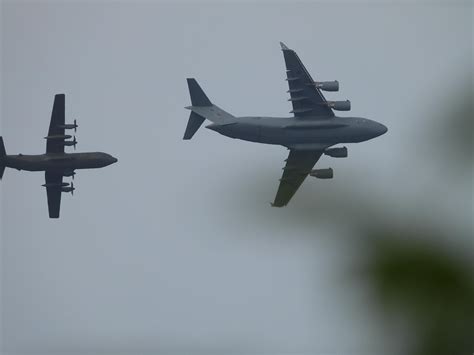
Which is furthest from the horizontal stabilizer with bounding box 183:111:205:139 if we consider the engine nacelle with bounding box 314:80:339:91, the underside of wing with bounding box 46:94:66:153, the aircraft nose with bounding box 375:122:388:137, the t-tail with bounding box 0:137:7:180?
the t-tail with bounding box 0:137:7:180

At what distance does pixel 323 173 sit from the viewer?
179ft

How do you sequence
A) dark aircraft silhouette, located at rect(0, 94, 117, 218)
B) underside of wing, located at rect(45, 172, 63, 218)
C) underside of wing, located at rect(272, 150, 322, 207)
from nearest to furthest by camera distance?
underside of wing, located at rect(272, 150, 322, 207), dark aircraft silhouette, located at rect(0, 94, 117, 218), underside of wing, located at rect(45, 172, 63, 218)

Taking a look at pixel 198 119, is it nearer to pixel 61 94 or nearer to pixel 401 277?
pixel 61 94

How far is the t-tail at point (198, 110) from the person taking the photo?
53.9 meters

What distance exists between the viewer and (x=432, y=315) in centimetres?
4784

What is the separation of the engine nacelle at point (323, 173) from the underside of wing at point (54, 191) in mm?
13378

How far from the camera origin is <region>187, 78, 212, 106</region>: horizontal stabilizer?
54.6 metres

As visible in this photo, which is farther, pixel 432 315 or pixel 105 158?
pixel 105 158

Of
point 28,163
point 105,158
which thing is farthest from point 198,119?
point 28,163

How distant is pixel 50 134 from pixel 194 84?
8.60m

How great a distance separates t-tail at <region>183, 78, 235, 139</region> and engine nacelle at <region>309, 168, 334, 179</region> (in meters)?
5.03

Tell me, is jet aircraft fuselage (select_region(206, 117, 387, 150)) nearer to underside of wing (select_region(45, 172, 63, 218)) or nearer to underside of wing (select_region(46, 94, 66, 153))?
underside of wing (select_region(46, 94, 66, 153))

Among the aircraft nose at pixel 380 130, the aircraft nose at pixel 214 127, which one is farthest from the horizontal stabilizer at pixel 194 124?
the aircraft nose at pixel 380 130

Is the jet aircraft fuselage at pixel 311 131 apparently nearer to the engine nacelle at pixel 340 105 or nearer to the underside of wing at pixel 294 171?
the engine nacelle at pixel 340 105
